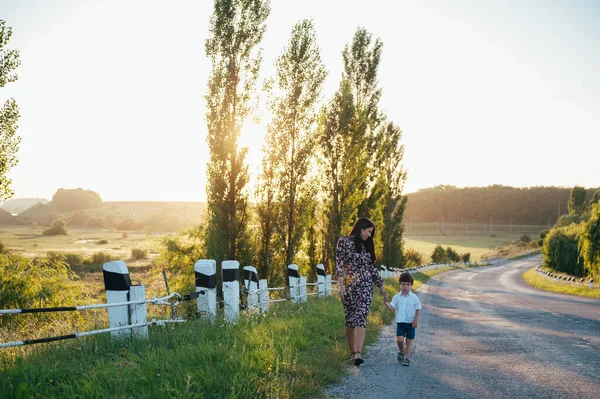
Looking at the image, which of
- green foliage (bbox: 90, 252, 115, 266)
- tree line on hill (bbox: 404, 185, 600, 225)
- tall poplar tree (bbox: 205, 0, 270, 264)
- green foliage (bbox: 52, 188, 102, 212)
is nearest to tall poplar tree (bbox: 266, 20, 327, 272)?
tall poplar tree (bbox: 205, 0, 270, 264)

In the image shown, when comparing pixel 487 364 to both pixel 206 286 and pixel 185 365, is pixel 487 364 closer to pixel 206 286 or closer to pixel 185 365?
pixel 206 286

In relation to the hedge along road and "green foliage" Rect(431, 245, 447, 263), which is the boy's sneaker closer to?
the hedge along road

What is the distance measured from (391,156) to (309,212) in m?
16.9

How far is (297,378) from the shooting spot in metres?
5.07

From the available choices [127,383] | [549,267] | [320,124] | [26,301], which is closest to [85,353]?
[127,383]

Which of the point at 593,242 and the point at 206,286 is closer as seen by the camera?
the point at 206,286

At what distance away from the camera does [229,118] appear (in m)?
18.7

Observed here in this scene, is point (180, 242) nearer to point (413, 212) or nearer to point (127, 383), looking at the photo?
point (127, 383)

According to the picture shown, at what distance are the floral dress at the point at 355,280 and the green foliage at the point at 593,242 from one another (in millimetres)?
21742

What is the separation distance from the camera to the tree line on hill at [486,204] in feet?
487

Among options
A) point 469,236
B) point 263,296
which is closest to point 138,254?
point 263,296

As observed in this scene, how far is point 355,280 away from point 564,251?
38.0m

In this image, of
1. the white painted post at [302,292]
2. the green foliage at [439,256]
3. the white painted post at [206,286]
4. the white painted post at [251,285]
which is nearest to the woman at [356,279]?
the white painted post at [206,286]

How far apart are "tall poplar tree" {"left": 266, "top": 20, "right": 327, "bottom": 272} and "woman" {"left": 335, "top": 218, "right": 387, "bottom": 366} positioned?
13.5 m
